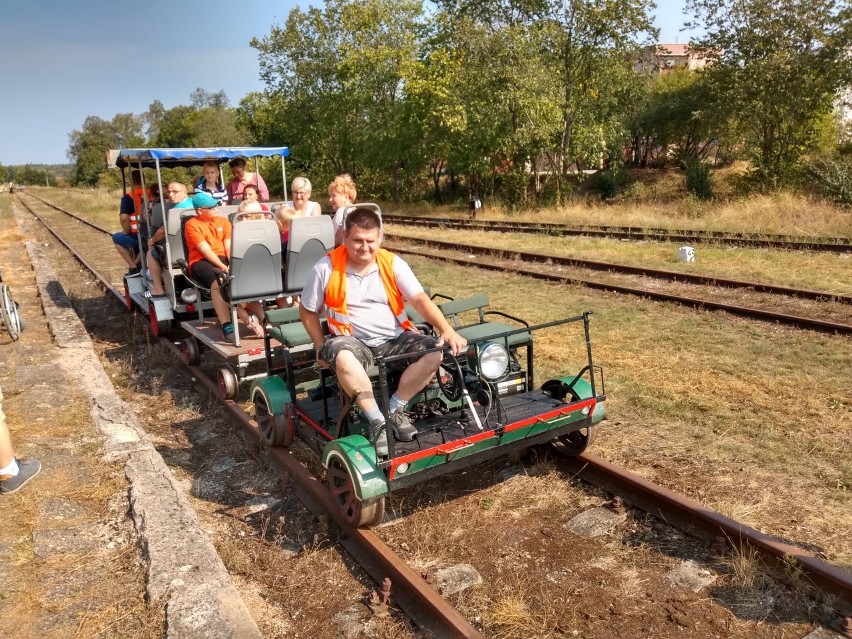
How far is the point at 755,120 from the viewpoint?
22.4 metres

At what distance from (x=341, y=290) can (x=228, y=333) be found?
3008mm

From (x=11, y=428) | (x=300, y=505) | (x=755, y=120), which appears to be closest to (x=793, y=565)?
(x=300, y=505)

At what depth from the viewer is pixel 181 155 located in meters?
7.79

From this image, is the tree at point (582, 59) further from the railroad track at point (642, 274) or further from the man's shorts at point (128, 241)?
the man's shorts at point (128, 241)

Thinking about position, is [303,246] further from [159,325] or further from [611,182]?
[611,182]

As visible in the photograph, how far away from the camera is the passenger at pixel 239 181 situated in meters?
8.66

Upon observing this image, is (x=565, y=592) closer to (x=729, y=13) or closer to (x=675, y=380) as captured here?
(x=675, y=380)

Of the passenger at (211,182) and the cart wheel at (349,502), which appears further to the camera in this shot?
the passenger at (211,182)

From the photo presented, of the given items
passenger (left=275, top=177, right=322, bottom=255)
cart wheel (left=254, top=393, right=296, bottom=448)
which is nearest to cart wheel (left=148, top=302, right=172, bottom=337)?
passenger (left=275, top=177, right=322, bottom=255)

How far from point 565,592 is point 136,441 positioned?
3492 mm

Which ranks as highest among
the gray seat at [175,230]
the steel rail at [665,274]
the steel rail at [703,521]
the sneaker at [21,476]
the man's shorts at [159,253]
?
the gray seat at [175,230]

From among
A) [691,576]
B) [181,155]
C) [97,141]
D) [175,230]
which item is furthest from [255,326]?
[97,141]

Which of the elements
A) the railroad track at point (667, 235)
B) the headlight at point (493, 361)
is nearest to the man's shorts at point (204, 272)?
the headlight at point (493, 361)

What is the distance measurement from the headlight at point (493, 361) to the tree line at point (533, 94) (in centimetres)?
2130
